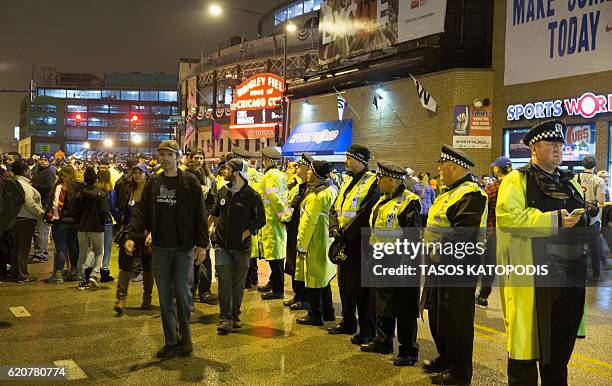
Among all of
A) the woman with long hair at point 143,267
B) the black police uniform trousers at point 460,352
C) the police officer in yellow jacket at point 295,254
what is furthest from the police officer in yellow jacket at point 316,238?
the black police uniform trousers at point 460,352

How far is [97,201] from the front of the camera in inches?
407

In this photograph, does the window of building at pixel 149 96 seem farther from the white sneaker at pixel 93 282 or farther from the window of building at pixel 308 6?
the white sneaker at pixel 93 282

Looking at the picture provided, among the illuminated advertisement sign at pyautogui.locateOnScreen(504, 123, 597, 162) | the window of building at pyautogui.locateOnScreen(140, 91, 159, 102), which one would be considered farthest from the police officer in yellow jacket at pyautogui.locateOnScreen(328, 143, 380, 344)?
the window of building at pyautogui.locateOnScreen(140, 91, 159, 102)

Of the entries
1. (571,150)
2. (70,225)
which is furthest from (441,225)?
(571,150)

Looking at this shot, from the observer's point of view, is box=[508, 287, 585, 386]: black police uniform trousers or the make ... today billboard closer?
box=[508, 287, 585, 386]: black police uniform trousers

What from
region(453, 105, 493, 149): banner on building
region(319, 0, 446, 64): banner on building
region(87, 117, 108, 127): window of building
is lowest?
region(453, 105, 493, 149): banner on building

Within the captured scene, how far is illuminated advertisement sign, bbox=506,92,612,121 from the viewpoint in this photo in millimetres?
17475

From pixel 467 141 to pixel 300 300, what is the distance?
45.9 feet

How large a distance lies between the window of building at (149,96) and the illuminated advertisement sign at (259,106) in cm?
8815

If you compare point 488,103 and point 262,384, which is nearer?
point 262,384

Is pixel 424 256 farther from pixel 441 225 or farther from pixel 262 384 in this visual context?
pixel 262 384

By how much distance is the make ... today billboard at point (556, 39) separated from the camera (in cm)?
1762

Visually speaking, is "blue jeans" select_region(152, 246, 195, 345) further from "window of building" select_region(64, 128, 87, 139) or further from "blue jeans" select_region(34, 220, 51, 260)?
"window of building" select_region(64, 128, 87, 139)

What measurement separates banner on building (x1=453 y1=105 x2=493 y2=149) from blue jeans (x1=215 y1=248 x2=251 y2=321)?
15.3 meters
